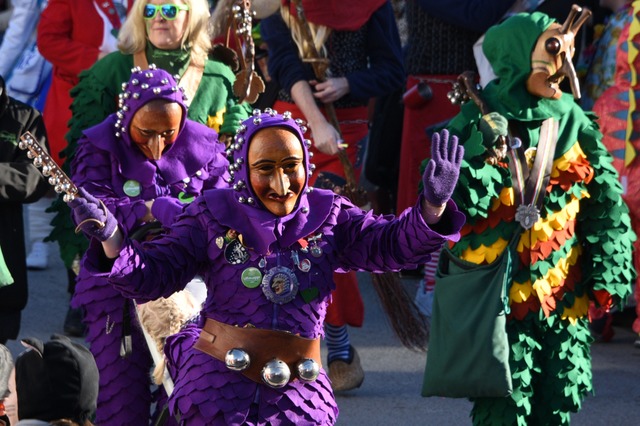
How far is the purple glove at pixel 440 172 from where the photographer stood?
452 centimetres

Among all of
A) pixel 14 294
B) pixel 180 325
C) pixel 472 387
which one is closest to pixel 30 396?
pixel 180 325

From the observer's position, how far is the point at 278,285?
4.78 metres

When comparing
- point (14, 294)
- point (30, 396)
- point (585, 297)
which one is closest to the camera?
point (30, 396)

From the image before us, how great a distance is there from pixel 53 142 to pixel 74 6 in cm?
75

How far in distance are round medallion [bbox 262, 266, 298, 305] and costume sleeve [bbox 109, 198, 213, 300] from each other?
0.74 ft

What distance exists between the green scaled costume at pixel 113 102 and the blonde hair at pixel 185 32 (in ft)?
0.13

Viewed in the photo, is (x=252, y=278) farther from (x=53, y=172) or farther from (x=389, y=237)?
(x=53, y=172)

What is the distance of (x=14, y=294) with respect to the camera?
6.76m

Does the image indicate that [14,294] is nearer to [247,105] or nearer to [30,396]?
[247,105]

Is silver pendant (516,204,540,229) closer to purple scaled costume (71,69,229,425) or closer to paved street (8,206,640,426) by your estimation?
purple scaled costume (71,69,229,425)

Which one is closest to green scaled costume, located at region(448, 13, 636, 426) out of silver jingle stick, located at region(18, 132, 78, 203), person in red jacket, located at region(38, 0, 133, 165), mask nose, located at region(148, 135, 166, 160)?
mask nose, located at region(148, 135, 166, 160)

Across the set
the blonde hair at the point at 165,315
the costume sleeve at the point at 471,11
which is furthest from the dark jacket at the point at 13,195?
the costume sleeve at the point at 471,11

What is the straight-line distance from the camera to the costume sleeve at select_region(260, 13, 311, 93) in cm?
743

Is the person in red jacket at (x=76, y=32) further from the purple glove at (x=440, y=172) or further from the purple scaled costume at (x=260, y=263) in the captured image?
the purple glove at (x=440, y=172)
